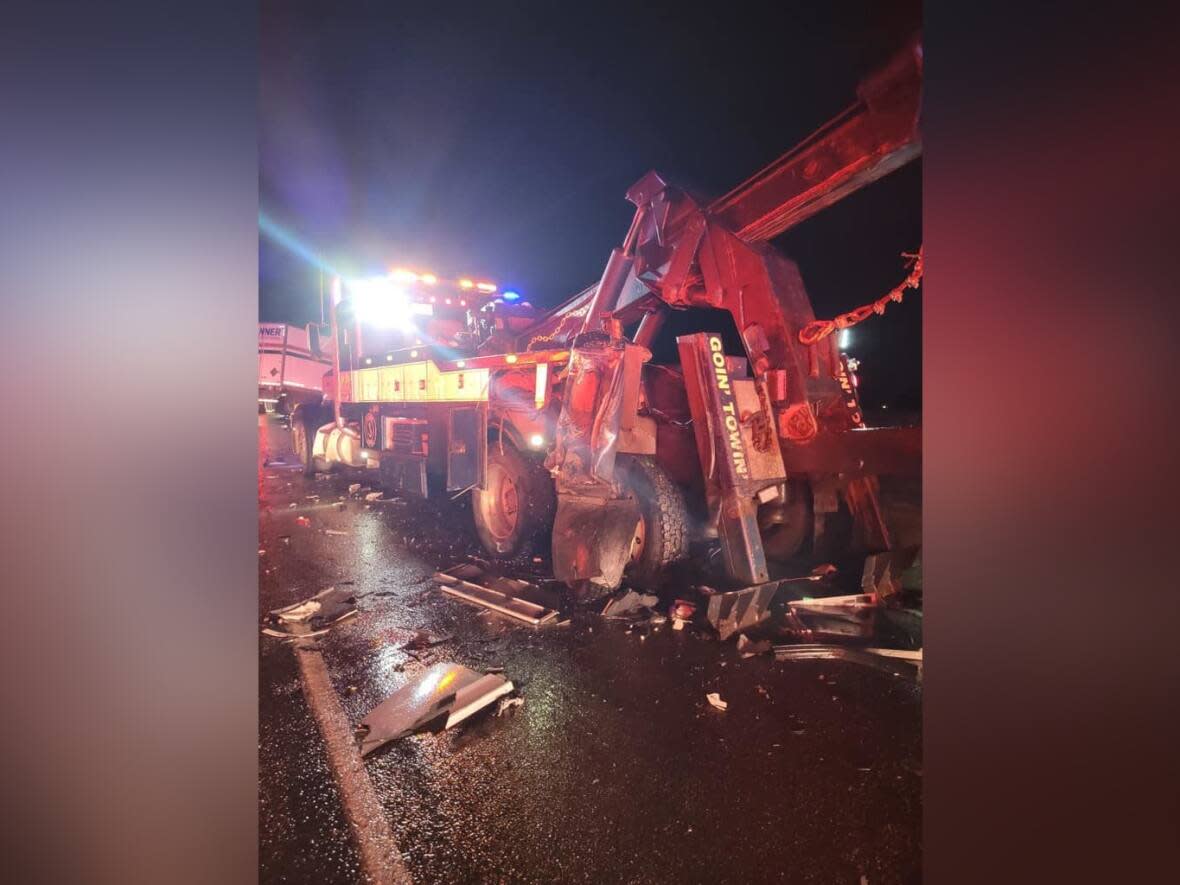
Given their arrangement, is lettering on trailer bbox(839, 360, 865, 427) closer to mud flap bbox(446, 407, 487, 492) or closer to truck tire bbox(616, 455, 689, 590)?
truck tire bbox(616, 455, 689, 590)

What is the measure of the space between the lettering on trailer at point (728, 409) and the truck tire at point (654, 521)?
0.76 m

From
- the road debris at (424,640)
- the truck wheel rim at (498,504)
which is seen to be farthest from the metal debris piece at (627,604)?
the truck wheel rim at (498,504)

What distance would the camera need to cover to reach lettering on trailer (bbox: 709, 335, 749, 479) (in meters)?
4.10

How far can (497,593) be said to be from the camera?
4.70m

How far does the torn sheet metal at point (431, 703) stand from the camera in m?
2.74

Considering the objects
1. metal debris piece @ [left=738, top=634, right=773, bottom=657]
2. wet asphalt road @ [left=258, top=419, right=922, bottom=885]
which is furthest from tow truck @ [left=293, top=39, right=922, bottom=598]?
wet asphalt road @ [left=258, top=419, right=922, bottom=885]

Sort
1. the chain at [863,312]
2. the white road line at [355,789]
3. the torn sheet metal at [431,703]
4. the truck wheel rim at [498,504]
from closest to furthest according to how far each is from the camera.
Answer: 1. the white road line at [355,789]
2. the torn sheet metal at [431,703]
3. the chain at [863,312]
4. the truck wheel rim at [498,504]

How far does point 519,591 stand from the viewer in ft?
15.6

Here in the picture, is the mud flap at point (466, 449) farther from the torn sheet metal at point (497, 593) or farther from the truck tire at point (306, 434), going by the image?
the truck tire at point (306, 434)

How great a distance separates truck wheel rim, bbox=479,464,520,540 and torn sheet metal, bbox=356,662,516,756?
2.66 meters

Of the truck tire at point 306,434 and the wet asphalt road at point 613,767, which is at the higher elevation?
the truck tire at point 306,434

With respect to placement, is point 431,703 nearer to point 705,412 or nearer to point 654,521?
point 654,521
